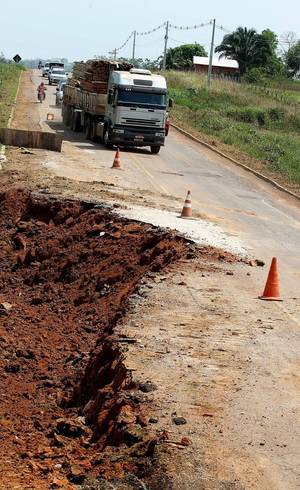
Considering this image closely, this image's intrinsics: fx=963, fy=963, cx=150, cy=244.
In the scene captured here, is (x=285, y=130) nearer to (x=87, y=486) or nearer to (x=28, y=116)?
(x=28, y=116)

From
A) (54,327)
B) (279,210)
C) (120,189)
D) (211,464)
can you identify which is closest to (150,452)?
(211,464)

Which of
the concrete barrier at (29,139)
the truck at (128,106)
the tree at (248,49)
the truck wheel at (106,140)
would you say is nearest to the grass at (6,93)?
the truck at (128,106)

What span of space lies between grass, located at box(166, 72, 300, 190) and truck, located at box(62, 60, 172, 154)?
5.20 metres

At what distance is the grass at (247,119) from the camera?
1670 inches

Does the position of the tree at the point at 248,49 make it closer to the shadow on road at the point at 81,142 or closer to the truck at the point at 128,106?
the shadow on road at the point at 81,142

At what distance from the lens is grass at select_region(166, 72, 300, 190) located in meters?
42.4

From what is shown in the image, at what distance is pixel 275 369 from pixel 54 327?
20.0 feet

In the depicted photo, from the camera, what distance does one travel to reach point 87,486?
8.30m

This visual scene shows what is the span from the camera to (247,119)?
2458 inches

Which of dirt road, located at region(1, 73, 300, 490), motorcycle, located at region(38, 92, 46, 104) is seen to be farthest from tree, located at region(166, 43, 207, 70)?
dirt road, located at region(1, 73, 300, 490)

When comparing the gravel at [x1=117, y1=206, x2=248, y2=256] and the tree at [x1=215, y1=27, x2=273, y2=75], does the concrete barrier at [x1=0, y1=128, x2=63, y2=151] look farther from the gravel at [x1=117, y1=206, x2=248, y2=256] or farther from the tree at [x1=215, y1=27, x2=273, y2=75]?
the tree at [x1=215, y1=27, x2=273, y2=75]

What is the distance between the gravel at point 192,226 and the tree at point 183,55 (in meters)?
106

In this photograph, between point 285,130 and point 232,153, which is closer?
point 232,153

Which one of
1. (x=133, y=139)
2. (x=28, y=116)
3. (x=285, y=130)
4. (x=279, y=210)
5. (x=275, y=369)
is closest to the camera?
(x=275, y=369)
